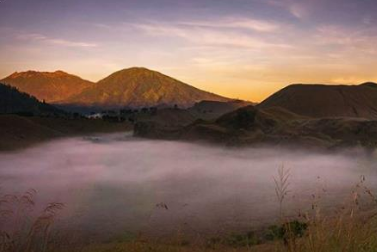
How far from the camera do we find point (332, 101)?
6973 inches

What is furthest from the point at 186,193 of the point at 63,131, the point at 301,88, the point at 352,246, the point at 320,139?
the point at 301,88

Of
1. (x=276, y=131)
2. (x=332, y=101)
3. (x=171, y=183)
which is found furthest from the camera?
(x=332, y=101)

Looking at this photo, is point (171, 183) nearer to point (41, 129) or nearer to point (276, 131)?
point (276, 131)

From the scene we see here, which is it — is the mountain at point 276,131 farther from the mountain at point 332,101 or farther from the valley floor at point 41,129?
the valley floor at point 41,129

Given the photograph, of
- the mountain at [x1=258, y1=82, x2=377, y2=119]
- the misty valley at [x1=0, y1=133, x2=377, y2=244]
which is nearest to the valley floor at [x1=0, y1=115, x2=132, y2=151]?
the misty valley at [x1=0, y1=133, x2=377, y2=244]

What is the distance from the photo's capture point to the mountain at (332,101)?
168 m

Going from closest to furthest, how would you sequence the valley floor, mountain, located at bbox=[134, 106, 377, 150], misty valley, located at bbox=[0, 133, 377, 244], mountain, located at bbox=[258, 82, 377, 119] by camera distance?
misty valley, located at bbox=[0, 133, 377, 244]
mountain, located at bbox=[134, 106, 377, 150]
the valley floor
mountain, located at bbox=[258, 82, 377, 119]

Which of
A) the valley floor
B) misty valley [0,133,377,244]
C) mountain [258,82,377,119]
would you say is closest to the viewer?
misty valley [0,133,377,244]

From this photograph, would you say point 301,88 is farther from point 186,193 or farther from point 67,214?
point 67,214

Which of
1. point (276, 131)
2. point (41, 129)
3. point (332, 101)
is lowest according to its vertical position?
point (41, 129)

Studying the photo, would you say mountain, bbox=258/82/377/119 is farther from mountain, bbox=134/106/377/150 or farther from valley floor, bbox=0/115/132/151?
valley floor, bbox=0/115/132/151

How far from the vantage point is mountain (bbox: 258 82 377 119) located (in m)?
168

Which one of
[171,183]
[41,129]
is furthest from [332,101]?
[171,183]

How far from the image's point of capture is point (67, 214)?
5250 cm
